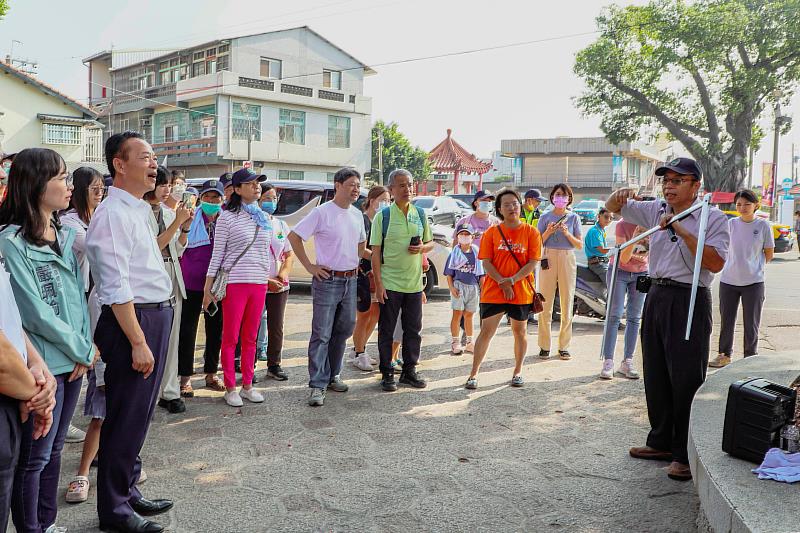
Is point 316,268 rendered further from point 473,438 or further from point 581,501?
point 581,501

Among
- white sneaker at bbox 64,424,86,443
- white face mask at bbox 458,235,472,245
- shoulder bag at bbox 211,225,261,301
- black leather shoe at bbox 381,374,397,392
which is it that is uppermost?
white face mask at bbox 458,235,472,245

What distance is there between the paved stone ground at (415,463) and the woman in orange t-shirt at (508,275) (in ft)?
1.60

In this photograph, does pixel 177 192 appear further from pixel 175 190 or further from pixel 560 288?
pixel 560 288

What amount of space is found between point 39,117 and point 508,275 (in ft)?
92.6

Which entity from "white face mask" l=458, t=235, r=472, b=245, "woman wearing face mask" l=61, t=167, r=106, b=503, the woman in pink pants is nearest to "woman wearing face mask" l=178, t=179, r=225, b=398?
the woman in pink pants

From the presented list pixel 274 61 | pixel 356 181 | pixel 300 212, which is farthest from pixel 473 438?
pixel 274 61

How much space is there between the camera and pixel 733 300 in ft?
23.5

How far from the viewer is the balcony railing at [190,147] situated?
3550cm

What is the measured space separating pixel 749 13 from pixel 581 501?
24368 mm

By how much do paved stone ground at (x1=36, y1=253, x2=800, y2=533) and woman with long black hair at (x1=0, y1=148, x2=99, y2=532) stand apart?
81 cm

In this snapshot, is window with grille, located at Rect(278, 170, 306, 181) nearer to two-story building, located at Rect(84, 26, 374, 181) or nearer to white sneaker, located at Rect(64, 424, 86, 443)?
two-story building, located at Rect(84, 26, 374, 181)

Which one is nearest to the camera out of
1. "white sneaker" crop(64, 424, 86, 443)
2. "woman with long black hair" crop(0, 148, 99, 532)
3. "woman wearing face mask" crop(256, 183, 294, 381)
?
"woman with long black hair" crop(0, 148, 99, 532)

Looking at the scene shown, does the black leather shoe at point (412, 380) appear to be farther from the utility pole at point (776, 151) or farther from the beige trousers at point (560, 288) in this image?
the utility pole at point (776, 151)

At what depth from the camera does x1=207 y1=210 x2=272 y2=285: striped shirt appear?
5430 millimetres
